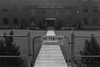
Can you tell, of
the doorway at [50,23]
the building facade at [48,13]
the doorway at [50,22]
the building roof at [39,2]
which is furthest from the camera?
the doorway at [50,23]

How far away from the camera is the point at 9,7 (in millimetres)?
58188

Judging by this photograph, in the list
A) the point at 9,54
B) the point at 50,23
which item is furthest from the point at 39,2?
the point at 9,54

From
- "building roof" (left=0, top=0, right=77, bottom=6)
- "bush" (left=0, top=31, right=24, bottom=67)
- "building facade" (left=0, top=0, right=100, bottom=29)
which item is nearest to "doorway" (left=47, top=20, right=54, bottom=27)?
"building facade" (left=0, top=0, right=100, bottom=29)

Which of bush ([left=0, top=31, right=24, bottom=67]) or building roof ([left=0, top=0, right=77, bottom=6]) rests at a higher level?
building roof ([left=0, top=0, right=77, bottom=6])

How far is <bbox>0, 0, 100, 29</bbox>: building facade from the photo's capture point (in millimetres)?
57562

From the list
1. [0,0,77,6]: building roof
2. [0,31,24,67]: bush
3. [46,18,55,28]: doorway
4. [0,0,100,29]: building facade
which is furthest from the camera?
[0,0,77,6]: building roof

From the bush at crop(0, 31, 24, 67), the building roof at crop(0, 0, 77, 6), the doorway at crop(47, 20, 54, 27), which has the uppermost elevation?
the building roof at crop(0, 0, 77, 6)

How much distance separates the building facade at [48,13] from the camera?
5756 cm

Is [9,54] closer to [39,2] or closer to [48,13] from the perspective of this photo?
[48,13]

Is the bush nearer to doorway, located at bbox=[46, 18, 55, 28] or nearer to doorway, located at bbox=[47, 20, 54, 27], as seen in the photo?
doorway, located at bbox=[46, 18, 55, 28]

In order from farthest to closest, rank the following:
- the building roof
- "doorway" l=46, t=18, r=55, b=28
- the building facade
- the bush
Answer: the building roof → "doorway" l=46, t=18, r=55, b=28 → the building facade → the bush

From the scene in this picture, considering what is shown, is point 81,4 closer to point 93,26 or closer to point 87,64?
point 93,26

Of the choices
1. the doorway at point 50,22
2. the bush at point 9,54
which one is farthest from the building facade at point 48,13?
the bush at point 9,54

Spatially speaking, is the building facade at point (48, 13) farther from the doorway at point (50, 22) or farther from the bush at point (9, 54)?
the bush at point (9, 54)
